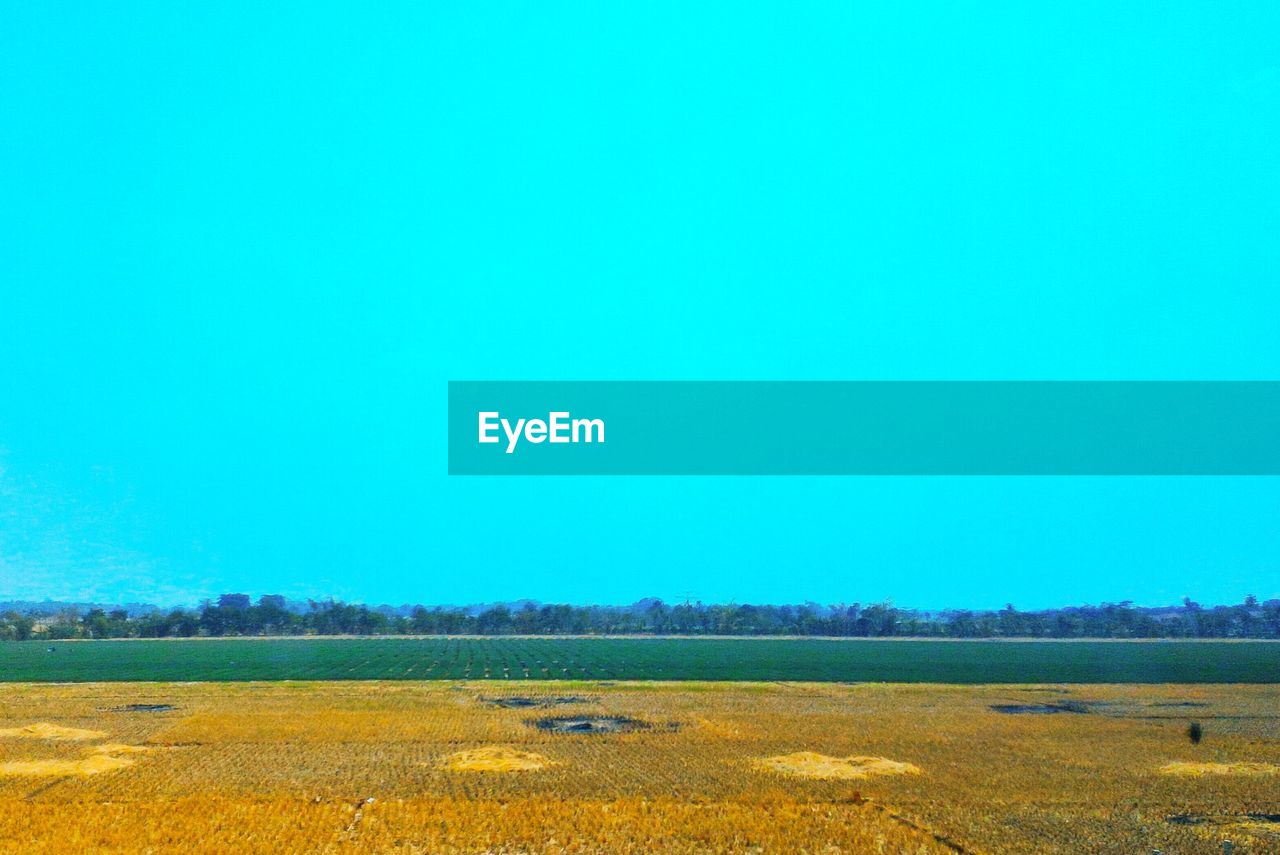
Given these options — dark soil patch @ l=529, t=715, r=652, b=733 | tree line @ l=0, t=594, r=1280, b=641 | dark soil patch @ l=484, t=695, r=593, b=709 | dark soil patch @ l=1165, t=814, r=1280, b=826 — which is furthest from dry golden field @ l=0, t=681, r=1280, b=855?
tree line @ l=0, t=594, r=1280, b=641

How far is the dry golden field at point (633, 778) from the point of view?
21.7m

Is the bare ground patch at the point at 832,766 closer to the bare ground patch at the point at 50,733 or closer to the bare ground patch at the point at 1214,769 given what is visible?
the bare ground patch at the point at 1214,769

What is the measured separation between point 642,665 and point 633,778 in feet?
186

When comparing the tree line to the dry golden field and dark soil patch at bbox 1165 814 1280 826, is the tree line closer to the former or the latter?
the dry golden field

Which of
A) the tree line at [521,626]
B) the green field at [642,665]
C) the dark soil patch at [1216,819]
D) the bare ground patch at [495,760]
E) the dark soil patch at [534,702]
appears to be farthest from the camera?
the tree line at [521,626]

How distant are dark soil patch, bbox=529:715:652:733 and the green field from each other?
24.8 meters

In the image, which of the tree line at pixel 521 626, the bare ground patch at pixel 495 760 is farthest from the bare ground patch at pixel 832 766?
the tree line at pixel 521 626

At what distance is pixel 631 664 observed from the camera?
85125mm

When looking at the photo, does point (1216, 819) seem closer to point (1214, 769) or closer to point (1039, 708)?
point (1214, 769)

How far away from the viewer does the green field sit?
70500mm

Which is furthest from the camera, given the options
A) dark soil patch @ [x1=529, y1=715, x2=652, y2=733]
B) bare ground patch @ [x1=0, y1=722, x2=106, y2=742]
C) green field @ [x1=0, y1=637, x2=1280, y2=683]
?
green field @ [x1=0, y1=637, x2=1280, y2=683]

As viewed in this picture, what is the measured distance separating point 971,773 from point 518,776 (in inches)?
523

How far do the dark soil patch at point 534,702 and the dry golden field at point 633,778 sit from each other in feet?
1.78

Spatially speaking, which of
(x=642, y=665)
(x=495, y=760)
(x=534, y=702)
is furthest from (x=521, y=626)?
(x=495, y=760)
